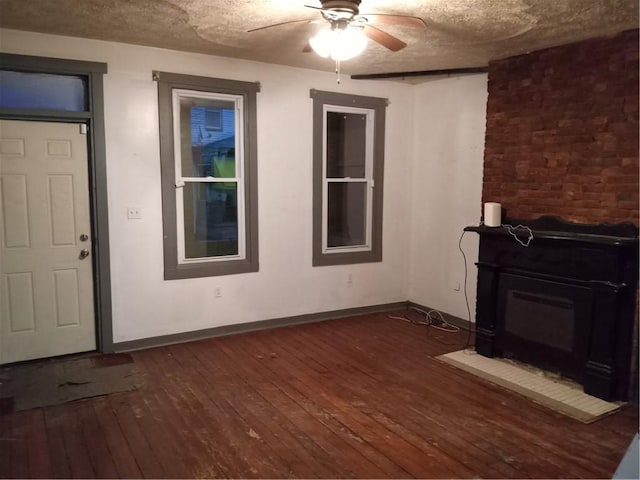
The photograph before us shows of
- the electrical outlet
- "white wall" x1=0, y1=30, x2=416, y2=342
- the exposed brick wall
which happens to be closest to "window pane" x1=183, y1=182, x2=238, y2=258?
"white wall" x1=0, y1=30, x2=416, y2=342

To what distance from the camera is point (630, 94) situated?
3.31m

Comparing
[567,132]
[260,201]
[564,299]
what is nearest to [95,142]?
[260,201]

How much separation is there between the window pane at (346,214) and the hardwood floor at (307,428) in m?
1.67

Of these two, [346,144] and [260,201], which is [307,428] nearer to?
[260,201]

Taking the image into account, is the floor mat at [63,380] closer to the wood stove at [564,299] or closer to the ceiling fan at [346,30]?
the ceiling fan at [346,30]

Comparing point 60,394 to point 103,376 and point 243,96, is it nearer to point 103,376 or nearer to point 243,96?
point 103,376

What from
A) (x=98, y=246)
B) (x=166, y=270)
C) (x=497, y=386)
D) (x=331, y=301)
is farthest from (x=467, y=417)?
(x=98, y=246)

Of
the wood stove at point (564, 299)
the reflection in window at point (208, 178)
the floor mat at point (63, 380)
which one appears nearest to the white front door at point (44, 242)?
the floor mat at point (63, 380)

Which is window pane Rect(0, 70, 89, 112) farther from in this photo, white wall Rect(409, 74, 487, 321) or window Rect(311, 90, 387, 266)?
white wall Rect(409, 74, 487, 321)

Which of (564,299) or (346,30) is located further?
(564,299)

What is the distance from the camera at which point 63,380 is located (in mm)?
3604

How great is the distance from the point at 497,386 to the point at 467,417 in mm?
599

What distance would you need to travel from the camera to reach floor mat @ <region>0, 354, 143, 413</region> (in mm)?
3311

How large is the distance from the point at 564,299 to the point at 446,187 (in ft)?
6.26
